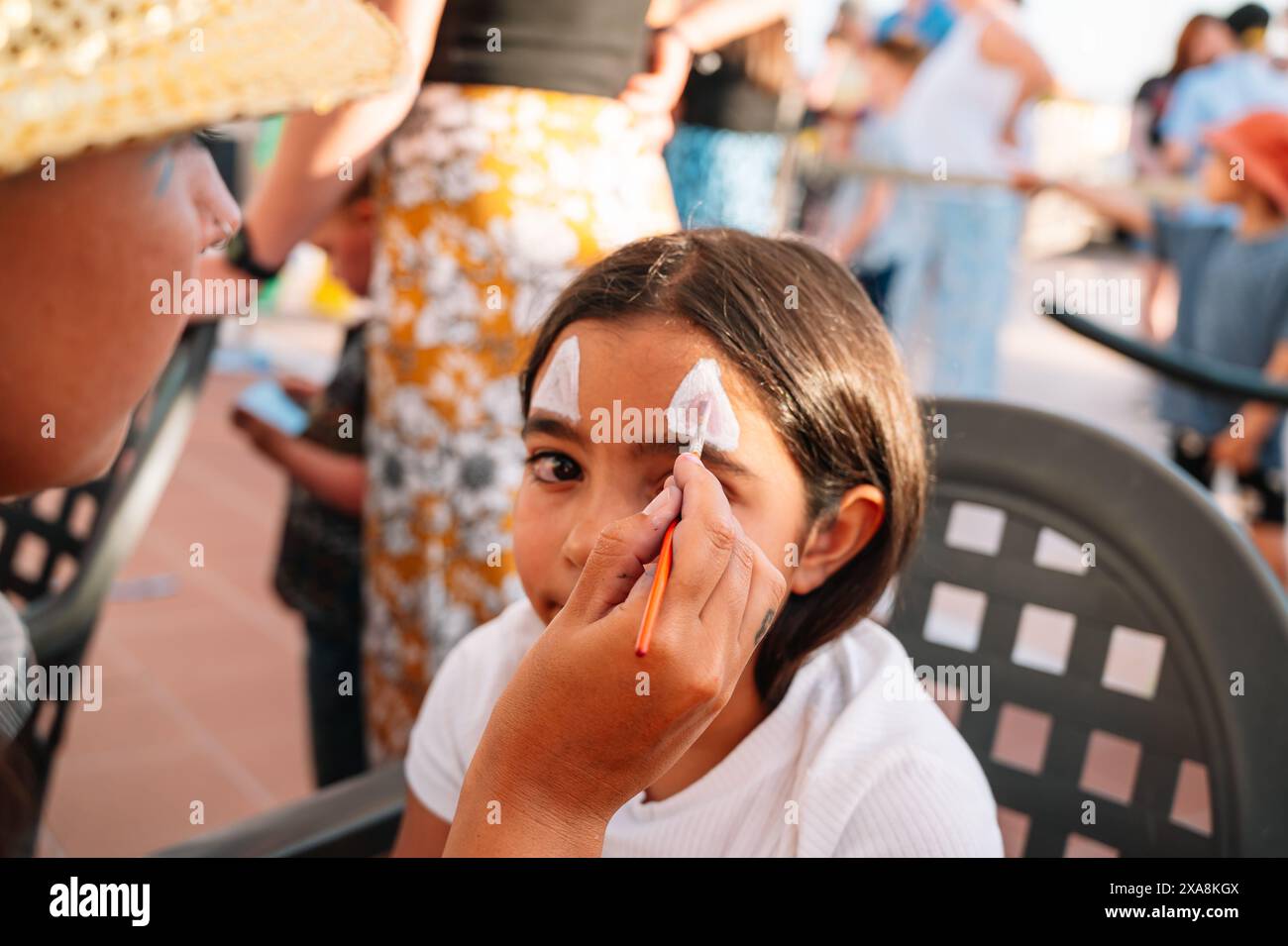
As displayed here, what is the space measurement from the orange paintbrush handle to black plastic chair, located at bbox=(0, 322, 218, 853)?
80cm

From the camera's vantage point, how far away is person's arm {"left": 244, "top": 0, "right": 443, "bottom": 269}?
1136 millimetres

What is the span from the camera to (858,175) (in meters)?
3.88

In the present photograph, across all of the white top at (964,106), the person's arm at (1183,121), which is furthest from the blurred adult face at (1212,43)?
the white top at (964,106)

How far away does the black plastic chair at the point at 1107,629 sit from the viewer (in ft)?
2.84

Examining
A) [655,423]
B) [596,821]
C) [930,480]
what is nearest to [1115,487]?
[930,480]

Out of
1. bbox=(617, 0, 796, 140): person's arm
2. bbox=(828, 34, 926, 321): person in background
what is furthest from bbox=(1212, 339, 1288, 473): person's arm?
bbox=(617, 0, 796, 140): person's arm

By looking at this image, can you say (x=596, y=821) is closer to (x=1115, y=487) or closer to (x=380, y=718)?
(x=1115, y=487)

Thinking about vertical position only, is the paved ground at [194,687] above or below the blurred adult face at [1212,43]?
below

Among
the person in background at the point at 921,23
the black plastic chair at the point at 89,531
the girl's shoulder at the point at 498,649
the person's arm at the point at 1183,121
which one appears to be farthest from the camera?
the person's arm at the point at 1183,121

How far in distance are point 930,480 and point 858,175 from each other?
3026mm

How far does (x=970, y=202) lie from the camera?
3564 millimetres

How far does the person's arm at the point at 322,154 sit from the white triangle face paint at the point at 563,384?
1.20ft

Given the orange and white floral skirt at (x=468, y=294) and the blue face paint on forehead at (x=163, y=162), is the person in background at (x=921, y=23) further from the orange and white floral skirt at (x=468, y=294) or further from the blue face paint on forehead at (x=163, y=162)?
the blue face paint on forehead at (x=163, y=162)
